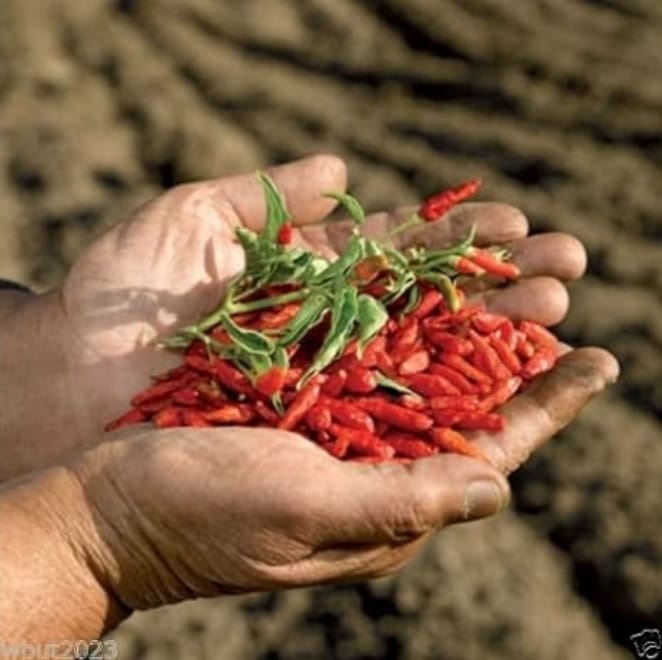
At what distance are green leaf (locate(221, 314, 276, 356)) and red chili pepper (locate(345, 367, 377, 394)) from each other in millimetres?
190

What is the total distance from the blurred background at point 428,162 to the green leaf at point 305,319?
121 cm

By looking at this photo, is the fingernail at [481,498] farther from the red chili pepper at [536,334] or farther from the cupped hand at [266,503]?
the red chili pepper at [536,334]

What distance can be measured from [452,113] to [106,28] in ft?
5.24

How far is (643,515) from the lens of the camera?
4809 millimetres

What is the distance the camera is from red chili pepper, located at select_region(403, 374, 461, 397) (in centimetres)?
376

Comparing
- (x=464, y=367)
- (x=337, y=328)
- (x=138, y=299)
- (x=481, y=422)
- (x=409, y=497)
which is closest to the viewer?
(x=409, y=497)

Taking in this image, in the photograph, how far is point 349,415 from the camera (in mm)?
3650

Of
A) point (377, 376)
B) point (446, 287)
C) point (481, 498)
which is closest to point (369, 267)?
point (446, 287)

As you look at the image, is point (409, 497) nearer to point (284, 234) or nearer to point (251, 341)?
point (251, 341)

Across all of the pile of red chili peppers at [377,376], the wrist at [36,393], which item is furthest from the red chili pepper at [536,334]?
the wrist at [36,393]

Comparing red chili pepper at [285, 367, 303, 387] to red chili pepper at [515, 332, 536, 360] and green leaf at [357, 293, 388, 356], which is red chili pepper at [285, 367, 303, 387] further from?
red chili pepper at [515, 332, 536, 360]

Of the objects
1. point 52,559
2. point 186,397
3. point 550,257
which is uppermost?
point 550,257

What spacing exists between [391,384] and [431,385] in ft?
0.34

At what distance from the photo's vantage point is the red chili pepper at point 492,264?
398cm
